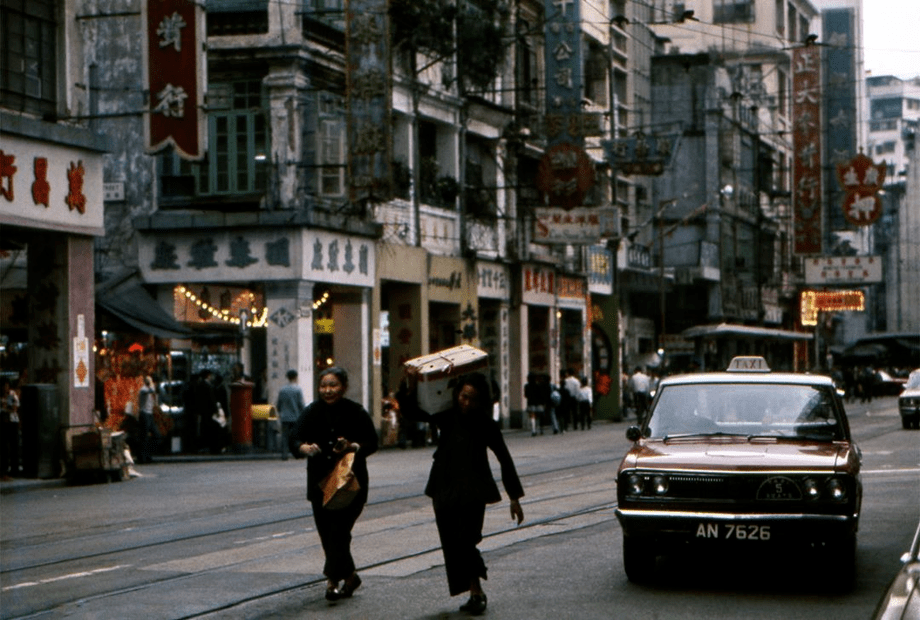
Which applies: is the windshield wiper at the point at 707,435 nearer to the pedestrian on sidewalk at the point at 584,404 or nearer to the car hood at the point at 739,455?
the car hood at the point at 739,455

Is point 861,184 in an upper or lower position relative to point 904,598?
upper

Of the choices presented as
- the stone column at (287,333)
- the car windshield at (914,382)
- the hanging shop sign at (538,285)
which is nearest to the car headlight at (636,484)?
the stone column at (287,333)

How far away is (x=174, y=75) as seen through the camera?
2630 centimetres

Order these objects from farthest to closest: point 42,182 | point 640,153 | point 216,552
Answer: point 640,153
point 42,182
point 216,552

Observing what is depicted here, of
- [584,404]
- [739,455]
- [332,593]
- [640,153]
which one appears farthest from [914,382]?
[332,593]

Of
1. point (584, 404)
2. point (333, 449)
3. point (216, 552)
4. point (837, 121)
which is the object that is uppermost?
point (837, 121)

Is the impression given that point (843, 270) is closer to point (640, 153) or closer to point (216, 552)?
point (640, 153)

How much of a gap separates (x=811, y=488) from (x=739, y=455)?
0.57m

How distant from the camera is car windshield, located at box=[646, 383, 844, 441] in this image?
12492mm

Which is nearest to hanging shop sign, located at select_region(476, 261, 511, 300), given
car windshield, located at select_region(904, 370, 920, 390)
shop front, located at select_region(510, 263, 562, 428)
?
shop front, located at select_region(510, 263, 562, 428)

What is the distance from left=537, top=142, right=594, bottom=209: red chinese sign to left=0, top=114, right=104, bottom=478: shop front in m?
18.8

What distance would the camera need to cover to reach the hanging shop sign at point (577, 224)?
45.6m

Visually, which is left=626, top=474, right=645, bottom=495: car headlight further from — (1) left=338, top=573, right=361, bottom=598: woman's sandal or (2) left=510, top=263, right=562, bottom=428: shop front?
(2) left=510, top=263, right=562, bottom=428: shop front

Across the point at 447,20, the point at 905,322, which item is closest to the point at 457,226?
the point at 447,20
